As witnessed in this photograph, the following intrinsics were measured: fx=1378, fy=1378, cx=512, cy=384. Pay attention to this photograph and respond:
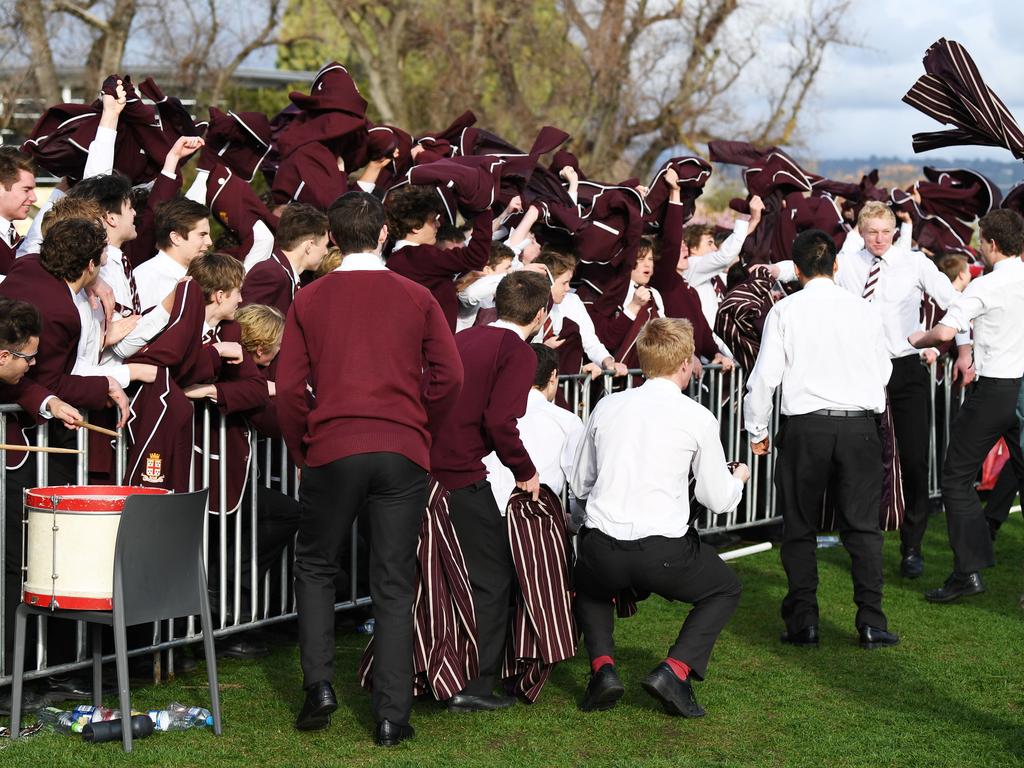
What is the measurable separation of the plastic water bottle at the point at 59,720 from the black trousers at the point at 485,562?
1.57 m

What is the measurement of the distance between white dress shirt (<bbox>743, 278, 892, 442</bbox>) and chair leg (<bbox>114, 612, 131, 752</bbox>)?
11.1 feet

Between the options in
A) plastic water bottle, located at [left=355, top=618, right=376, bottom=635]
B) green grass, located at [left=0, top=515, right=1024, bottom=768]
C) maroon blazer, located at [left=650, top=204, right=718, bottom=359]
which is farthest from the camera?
maroon blazer, located at [left=650, top=204, right=718, bottom=359]

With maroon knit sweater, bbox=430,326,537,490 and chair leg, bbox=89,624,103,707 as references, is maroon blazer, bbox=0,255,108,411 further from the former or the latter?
maroon knit sweater, bbox=430,326,537,490

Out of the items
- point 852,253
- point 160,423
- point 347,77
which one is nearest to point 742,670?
point 160,423

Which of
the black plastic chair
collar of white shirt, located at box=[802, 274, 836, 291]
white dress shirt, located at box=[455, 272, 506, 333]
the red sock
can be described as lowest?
the red sock

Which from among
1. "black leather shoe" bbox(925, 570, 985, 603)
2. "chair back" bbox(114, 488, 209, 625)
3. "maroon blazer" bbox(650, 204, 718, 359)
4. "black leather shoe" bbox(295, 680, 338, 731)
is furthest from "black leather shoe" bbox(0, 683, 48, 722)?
"black leather shoe" bbox(925, 570, 985, 603)

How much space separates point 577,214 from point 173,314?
3307 millimetres

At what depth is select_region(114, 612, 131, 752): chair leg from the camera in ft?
16.1

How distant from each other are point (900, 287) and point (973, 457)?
132 cm

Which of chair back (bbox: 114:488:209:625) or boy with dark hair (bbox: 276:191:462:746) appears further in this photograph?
boy with dark hair (bbox: 276:191:462:746)

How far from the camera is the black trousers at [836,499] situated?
684 centimetres

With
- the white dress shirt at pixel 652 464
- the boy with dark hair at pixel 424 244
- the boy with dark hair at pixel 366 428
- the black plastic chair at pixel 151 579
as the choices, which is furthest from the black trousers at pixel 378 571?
the boy with dark hair at pixel 424 244

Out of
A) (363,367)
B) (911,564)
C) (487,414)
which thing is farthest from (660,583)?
(911,564)

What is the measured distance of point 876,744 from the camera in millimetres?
5363
